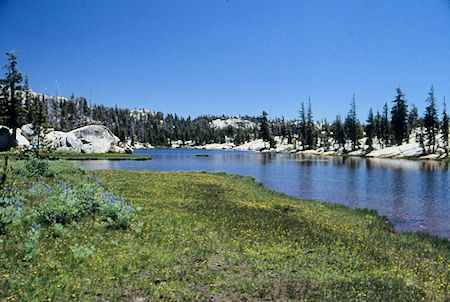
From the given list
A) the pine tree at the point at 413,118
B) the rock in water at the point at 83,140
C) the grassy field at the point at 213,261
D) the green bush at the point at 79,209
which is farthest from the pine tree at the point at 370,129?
the green bush at the point at 79,209

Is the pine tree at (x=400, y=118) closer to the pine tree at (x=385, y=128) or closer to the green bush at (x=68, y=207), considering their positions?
the pine tree at (x=385, y=128)

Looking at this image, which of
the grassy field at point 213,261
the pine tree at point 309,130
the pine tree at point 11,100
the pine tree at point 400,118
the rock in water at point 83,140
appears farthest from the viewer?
the pine tree at point 309,130

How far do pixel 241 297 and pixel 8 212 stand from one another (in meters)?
7.96

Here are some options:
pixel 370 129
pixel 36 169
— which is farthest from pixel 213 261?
pixel 370 129

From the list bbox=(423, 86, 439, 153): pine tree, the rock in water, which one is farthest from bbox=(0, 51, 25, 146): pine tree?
bbox=(423, 86, 439, 153): pine tree

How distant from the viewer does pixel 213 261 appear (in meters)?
9.41

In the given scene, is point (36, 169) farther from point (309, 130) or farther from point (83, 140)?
point (309, 130)

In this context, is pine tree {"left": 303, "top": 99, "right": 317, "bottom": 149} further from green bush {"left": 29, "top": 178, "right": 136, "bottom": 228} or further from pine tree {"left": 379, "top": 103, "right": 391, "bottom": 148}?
green bush {"left": 29, "top": 178, "right": 136, "bottom": 228}

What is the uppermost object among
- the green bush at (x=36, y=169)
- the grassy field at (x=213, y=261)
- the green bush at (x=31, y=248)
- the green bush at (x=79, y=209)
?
the green bush at (x=36, y=169)

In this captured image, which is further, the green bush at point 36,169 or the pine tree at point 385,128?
the pine tree at point 385,128

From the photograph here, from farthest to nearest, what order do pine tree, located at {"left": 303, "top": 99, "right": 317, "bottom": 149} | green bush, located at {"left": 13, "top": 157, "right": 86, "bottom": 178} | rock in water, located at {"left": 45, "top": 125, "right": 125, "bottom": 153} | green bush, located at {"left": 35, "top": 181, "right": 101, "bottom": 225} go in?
pine tree, located at {"left": 303, "top": 99, "right": 317, "bottom": 149} → rock in water, located at {"left": 45, "top": 125, "right": 125, "bottom": 153} → green bush, located at {"left": 13, "top": 157, "right": 86, "bottom": 178} → green bush, located at {"left": 35, "top": 181, "right": 101, "bottom": 225}

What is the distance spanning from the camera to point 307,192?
31375 mm

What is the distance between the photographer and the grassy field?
725cm

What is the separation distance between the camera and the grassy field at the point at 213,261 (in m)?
7.25
